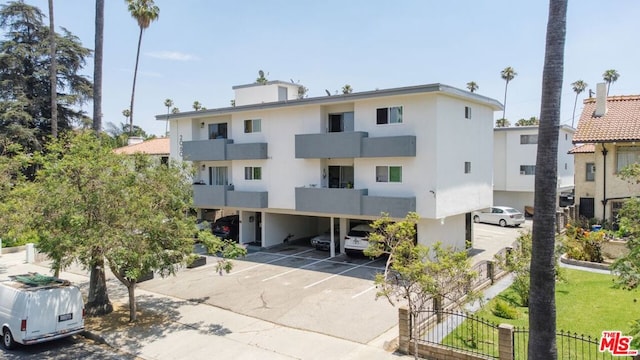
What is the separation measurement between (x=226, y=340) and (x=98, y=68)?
12410 millimetres

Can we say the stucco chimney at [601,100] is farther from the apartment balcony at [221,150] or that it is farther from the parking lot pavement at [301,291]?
the apartment balcony at [221,150]

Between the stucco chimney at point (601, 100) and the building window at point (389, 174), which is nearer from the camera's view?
the building window at point (389, 174)

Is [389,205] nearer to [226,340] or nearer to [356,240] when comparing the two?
[356,240]

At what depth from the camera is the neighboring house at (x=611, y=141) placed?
24.0m

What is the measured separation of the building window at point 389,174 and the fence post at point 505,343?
11.9 meters

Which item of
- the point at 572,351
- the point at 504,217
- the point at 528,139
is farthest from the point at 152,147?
the point at 572,351

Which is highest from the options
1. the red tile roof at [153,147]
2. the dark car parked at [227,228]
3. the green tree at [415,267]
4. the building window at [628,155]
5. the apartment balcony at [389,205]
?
the red tile roof at [153,147]

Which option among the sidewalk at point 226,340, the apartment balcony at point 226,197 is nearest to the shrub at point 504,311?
the sidewalk at point 226,340

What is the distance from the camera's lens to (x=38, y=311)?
498 inches

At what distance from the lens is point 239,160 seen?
27.8 meters

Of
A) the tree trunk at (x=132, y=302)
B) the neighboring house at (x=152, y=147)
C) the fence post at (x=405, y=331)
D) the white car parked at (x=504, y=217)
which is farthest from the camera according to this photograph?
the neighboring house at (x=152, y=147)

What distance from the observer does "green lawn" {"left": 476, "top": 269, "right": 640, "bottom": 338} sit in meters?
13.1

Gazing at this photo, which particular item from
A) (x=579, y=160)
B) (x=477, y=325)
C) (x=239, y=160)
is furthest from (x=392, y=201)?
(x=579, y=160)

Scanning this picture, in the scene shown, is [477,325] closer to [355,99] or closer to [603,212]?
[355,99]
